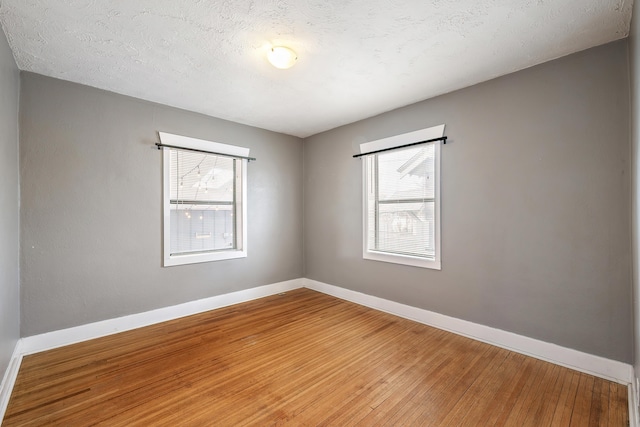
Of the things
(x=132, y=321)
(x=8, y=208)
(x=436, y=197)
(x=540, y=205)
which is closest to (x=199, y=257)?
(x=132, y=321)

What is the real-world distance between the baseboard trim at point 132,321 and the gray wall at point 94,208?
0.07m

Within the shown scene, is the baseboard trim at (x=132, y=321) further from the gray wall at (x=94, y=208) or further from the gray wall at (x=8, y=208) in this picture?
the gray wall at (x=8, y=208)

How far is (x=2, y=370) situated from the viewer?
6.33 feet

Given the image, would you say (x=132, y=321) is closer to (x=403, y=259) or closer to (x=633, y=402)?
(x=403, y=259)

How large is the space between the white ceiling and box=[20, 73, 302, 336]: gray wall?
29 centimetres

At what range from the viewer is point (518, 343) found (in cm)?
255

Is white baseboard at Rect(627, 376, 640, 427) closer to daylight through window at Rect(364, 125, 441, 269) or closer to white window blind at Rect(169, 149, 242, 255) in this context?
daylight through window at Rect(364, 125, 441, 269)

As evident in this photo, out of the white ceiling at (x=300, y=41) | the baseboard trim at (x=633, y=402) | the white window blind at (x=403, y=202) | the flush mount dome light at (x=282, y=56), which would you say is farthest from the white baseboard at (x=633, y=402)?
the flush mount dome light at (x=282, y=56)

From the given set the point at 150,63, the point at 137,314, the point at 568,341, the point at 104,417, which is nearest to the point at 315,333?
the point at 104,417

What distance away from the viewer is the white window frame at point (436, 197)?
10.3 ft

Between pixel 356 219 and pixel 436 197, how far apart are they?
4.05ft

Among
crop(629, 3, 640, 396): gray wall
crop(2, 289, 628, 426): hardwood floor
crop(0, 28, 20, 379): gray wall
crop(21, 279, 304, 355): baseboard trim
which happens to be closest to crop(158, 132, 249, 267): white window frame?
crop(21, 279, 304, 355): baseboard trim

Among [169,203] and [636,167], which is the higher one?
[636,167]

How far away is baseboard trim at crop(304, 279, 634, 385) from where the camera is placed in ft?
6.94
